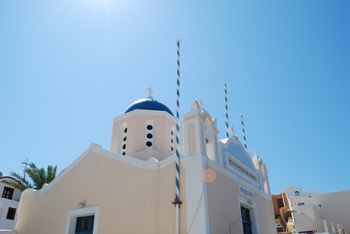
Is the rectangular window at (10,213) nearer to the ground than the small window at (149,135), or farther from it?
nearer to the ground

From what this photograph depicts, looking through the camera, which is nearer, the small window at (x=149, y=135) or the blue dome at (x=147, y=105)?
the small window at (x=149, y=135)

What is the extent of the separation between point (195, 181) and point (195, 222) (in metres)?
0.93

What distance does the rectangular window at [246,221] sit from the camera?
8781 mm

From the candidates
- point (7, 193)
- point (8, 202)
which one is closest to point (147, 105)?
point (8, 202)

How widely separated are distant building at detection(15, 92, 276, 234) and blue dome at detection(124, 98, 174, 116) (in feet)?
1.68

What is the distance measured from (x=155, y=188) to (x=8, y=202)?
1828 cm

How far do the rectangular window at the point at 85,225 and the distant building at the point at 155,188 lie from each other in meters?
0.03

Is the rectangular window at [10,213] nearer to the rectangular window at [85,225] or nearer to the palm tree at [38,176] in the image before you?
the palm tree at [38,176]

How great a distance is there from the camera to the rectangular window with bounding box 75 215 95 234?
342 inches

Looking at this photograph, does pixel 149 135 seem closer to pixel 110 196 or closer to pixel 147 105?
pixel 147 105

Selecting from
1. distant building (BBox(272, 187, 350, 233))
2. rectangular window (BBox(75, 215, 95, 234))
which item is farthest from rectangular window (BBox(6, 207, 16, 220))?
distant building (BBox(272, 187, 350, 233))

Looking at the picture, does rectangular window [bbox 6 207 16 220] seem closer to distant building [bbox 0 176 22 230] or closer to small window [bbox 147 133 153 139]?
distant building [bbox 0 176 22 230]

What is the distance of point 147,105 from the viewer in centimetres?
1248

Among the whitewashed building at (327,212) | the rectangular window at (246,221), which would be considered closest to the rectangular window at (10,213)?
the rectangular window at (246,221)
